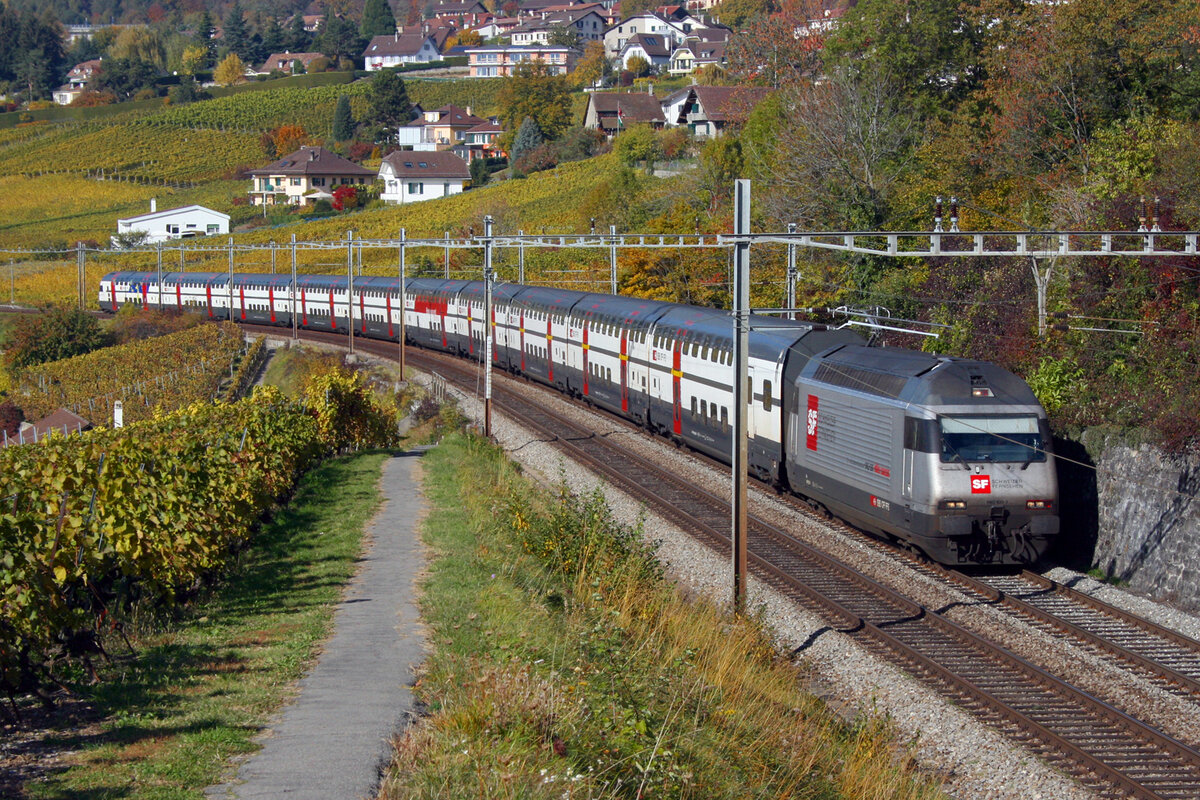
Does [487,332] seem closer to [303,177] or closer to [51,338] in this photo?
[51,338]

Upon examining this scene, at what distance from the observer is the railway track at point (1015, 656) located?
12.9 m

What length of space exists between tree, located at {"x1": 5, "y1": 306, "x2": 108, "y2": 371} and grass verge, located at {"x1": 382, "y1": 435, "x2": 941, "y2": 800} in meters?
58.4

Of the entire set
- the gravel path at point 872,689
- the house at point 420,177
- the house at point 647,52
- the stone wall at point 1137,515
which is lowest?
the gravel path at point 872,689

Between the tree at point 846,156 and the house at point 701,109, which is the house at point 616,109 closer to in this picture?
the house at point 701,109

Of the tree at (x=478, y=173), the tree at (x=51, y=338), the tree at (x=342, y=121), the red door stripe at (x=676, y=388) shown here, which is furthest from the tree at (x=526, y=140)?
the red door stripe at (x=676, y=388)

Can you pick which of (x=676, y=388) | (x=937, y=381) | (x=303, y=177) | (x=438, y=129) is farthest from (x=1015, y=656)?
(x=438, y=129)

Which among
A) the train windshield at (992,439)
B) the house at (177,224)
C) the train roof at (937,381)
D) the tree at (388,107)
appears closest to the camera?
the train windshield at (992,439)

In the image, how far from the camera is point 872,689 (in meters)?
15.2

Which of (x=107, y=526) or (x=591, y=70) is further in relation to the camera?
(x=591, y=70)

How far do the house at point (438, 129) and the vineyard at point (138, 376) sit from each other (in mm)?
86319

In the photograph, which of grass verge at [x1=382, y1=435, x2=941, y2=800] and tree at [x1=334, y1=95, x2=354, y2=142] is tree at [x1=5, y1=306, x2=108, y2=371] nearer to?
grass verge at [x1=382, y1=435, x2=941, y2=800]

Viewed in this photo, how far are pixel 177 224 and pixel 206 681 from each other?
11135 centimetres

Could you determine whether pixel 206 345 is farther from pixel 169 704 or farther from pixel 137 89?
pixel 137 89

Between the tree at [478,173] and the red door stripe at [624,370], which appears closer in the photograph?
the red door stripe at [624,370]
